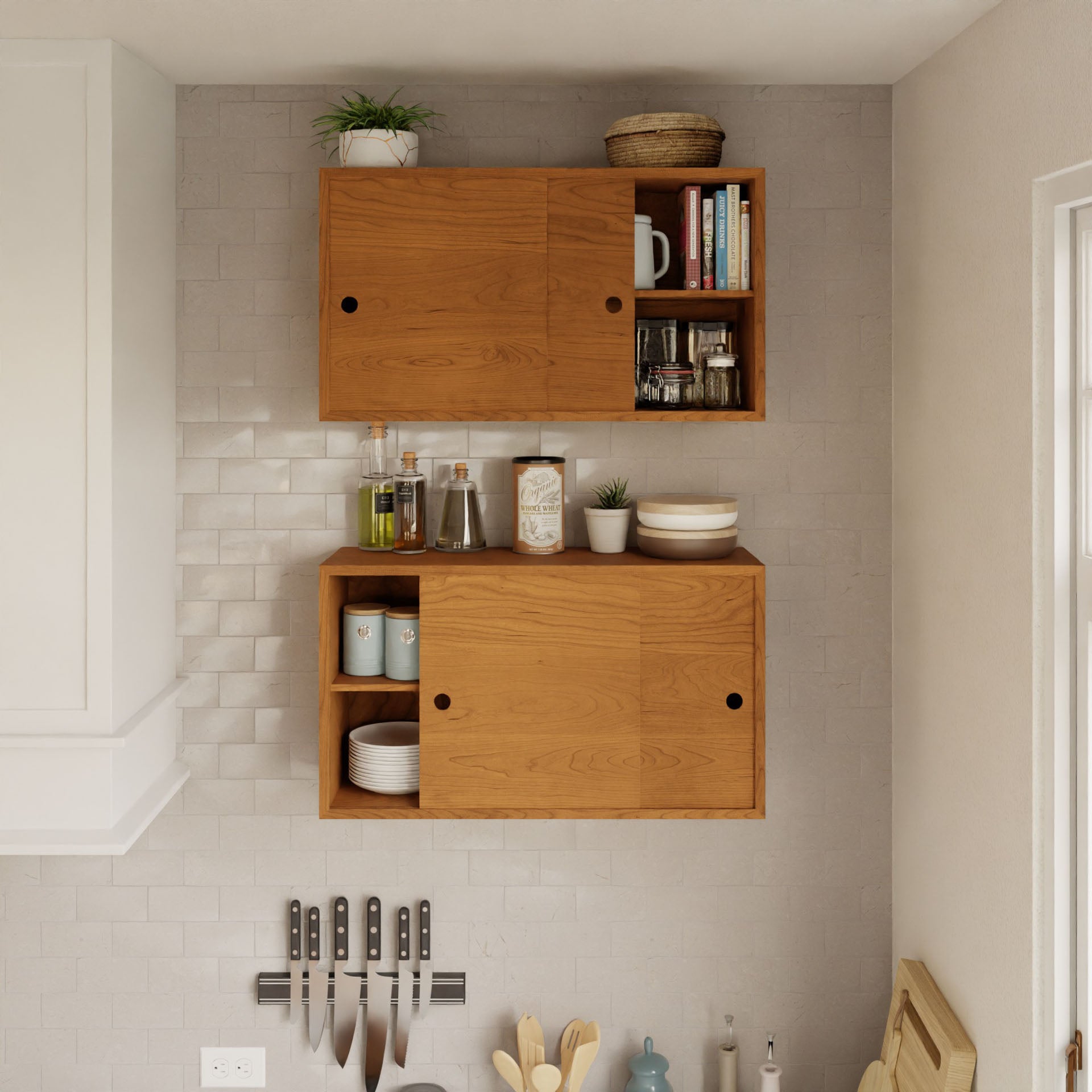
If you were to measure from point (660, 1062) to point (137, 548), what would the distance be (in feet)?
4.93

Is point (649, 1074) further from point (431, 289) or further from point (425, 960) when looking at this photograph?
point (431, 289)

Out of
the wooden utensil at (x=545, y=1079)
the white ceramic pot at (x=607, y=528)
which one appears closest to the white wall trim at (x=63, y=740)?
the white ceramic pot at (x=607, y=528)

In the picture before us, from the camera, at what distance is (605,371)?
197 cm

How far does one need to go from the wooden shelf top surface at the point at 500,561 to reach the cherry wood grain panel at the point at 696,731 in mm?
171

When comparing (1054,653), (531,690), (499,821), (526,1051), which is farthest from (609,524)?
(526,1051)

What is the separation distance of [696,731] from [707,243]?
0.94 metres

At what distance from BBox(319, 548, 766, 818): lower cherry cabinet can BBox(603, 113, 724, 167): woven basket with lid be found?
78 centimetres

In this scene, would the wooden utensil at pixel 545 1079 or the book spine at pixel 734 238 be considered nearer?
the book spine at pixel 734 238

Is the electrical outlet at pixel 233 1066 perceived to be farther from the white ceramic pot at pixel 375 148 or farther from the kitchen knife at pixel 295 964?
the white ceramic pot at pixel 375 148

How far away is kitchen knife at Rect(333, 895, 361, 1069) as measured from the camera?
7.30ft

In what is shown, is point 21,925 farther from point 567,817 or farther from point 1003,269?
point 1003,269

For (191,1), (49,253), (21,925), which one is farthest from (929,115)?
(21,925)

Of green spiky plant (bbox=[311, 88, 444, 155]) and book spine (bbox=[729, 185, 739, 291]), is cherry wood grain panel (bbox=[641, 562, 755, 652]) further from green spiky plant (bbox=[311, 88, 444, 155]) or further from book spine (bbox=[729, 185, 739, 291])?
green spiky plant (bbox=[311, 88, 444, 155])

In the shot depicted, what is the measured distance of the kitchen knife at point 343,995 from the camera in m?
2.23
